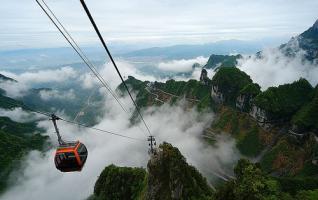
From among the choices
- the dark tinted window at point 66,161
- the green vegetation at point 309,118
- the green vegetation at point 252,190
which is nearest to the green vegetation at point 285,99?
the green vegetation at point 309,118

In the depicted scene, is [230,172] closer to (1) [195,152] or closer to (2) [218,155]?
(2) [218,155]

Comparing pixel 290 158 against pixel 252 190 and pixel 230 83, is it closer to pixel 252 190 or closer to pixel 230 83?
pixel 230 83

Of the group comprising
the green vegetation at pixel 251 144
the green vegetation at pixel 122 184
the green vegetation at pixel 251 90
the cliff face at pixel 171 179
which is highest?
the cliff face at pixel 171 179

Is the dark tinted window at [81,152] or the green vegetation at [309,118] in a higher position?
the dark tinted window at [81,152]

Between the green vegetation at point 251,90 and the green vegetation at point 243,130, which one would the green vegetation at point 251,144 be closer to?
the green vegetation at point 243,130

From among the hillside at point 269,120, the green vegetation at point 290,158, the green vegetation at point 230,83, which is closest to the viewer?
the green vegetation at point 290,158

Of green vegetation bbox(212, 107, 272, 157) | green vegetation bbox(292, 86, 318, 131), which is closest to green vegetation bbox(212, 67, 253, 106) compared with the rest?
green vegetation bbox(212, 107, 272, 157)

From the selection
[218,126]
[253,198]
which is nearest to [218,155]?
[218,126]

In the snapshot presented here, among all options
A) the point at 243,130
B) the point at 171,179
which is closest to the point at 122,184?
the point at 171,179
